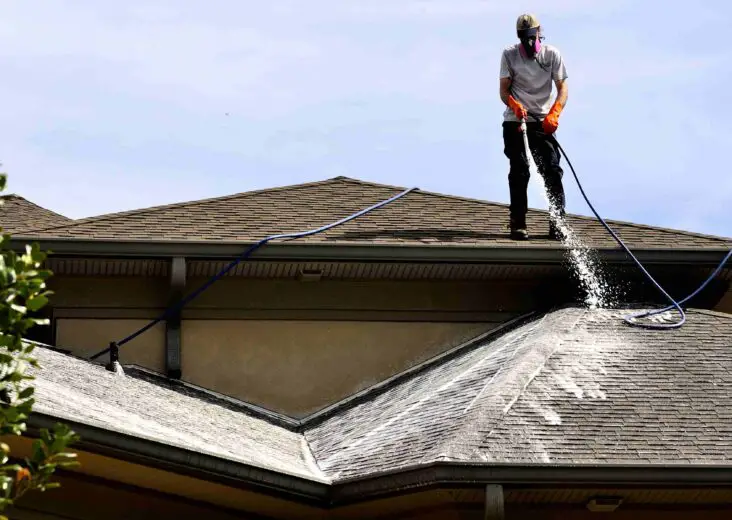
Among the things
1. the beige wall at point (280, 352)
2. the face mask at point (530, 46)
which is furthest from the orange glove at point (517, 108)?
the beige wall at point (280, 352)

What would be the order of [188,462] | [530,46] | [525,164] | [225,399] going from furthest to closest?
[530,46], [525,164], [225,399], [188,462]

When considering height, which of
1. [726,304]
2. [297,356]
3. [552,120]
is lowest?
[297,356]

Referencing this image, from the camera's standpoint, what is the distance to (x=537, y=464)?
397 inches

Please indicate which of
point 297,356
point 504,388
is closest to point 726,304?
point 297,356

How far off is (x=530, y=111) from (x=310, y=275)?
8.16ft

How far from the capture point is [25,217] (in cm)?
1628

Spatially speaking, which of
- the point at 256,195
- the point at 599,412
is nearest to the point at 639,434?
the point at 599,412

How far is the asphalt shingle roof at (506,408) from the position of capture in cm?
1044

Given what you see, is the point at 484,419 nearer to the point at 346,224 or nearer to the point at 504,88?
the point at 346,224

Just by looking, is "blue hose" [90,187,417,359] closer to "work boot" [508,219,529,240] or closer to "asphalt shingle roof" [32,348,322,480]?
"asphalt shingle roof" [32,348,322,480]

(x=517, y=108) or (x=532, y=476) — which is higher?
Answer: (x=517, y=108)

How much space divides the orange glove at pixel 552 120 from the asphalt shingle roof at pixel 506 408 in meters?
1.78

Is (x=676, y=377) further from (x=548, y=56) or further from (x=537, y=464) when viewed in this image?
Result: (x=548, y=56)

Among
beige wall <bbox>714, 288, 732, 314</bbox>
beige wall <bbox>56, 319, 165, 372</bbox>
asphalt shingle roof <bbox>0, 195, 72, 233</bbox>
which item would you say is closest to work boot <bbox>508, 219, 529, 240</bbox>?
beige wall <bbox>714, 288, 732, 314</bbox>
